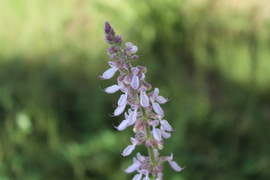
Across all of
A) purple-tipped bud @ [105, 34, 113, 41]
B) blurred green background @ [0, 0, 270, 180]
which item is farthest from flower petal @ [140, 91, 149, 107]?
blurred green background @ [0, 0, 270, 180]

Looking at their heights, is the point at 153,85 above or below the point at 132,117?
above

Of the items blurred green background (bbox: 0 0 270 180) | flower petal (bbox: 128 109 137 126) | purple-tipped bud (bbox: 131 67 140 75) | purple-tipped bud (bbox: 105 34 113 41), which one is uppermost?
blurred green background (bbox: 0 0 270 180)

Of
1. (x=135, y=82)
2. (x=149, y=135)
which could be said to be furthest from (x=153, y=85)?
(x=135, y=82)

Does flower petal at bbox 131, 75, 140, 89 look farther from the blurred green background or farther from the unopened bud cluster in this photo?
the blurred green background

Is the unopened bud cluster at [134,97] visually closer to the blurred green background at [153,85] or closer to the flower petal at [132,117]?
the flower petal at [132,117]

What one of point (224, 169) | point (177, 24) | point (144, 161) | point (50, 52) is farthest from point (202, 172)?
point (50, 52)

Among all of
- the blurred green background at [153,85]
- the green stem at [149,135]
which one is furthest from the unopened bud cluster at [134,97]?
the blurred green background at [153,85]

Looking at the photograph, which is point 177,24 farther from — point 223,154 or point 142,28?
point 223,154

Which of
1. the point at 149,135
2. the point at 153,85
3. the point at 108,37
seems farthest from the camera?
the point at 153,85

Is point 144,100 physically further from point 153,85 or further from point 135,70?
point 153,85
